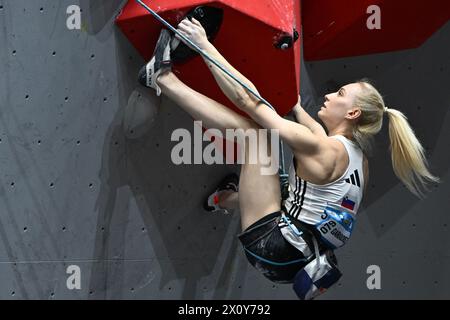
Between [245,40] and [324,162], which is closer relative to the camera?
[324,162]

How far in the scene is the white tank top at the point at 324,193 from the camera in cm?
208

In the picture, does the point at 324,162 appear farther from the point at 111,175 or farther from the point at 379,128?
the point at 111,175

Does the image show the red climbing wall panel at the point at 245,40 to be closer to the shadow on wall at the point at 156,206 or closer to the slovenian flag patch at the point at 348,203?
the shadow on wall at the point at 156,206

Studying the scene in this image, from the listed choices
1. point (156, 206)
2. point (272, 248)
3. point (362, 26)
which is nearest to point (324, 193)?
point (272, 248)

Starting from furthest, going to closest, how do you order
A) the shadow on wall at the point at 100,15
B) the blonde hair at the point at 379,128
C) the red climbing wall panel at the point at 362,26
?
the red climbing wall panel at the point at 362,26 → the shadow on wall at the point at 100,15 → the blonde hair at the point at 379,128

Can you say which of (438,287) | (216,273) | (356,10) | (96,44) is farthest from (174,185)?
(438,287)

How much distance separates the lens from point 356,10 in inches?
99.2

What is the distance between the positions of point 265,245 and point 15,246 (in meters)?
0.83

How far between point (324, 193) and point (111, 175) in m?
0.75

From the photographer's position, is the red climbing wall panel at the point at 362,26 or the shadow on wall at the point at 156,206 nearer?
the shadow on wall at the point at 156,206

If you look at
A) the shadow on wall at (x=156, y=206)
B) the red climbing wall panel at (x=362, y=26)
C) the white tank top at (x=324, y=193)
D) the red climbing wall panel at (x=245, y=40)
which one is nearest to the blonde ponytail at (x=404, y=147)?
the white tank top at (x=324, y=193)

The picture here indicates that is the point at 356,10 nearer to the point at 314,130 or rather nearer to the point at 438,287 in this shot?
the point at 314,130

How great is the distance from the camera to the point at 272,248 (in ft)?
6.82

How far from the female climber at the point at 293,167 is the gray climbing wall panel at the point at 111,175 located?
0.31m
